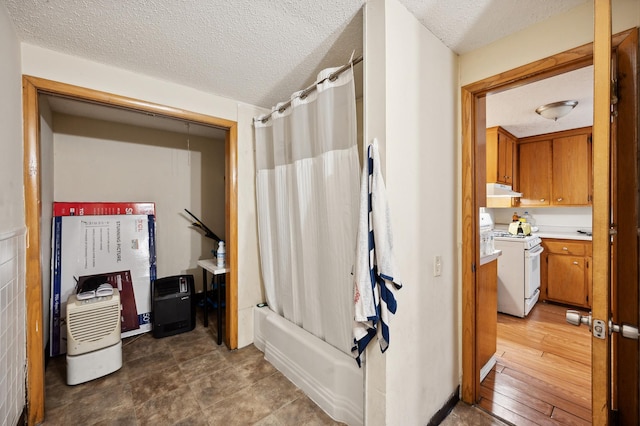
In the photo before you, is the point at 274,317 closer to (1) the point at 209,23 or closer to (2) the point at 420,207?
(2) the point at 420,207

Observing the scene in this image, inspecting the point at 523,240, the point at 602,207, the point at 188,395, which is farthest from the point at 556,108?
the point at 188,395

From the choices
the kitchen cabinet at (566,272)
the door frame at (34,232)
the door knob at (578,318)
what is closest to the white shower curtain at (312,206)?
the door knob at (578,318)

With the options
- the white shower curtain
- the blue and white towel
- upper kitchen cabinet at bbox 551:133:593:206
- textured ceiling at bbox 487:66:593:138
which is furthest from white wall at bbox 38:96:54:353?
upper kitchen cabinet at bbox 551:133:593:206

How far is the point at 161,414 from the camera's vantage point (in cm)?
162

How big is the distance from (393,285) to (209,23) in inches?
64.2

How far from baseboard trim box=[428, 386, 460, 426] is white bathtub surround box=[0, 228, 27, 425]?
214 centimetres

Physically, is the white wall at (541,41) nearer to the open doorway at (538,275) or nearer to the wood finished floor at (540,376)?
the open doorway at (538,275)

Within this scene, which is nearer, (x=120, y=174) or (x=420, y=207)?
(x=420, y=207)

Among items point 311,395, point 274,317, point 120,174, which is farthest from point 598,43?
point 120,174

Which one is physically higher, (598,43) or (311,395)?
(598,43)

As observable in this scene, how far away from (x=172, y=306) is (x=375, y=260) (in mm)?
2354

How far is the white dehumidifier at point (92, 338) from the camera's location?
1.89 metres

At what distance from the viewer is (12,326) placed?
1.34m

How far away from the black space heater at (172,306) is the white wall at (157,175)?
0.53 metres
